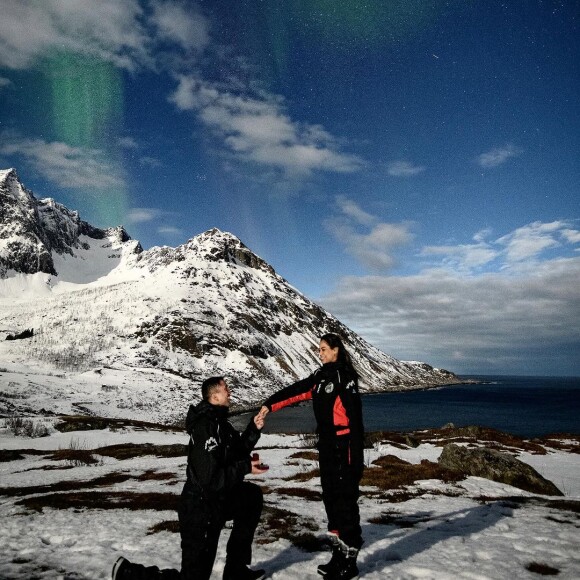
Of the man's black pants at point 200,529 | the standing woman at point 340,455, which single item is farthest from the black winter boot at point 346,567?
the man's black pants at point 200,529

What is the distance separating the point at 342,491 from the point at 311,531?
12.2 ft

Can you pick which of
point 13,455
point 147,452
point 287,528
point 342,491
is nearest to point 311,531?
point 287,528

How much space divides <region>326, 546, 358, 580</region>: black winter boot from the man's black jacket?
7.40 ft

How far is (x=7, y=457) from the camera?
2927 cm

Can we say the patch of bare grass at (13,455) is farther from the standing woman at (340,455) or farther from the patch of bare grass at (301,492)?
the standing woman at (340,455)

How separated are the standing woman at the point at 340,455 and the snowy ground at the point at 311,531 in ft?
2.08

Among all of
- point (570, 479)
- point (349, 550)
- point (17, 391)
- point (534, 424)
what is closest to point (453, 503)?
point (349, 550)

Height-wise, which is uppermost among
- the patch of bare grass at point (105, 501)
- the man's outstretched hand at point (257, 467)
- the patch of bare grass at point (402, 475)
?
the man's outstretched hand at point (257, 467)

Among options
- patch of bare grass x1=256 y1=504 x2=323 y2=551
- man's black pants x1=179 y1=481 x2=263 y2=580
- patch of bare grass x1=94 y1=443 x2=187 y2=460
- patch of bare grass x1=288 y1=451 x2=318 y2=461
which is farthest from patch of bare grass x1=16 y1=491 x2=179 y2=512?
patch of bare grass x1=94 y1=443 x2=187 y2=460

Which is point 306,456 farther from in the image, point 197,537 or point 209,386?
point 209,386

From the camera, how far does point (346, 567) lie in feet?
20.3

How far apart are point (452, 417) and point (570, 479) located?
10185cm

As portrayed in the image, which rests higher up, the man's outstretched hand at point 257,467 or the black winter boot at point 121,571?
the man's outstretched hand at point 257,467

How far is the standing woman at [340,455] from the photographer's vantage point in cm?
622
